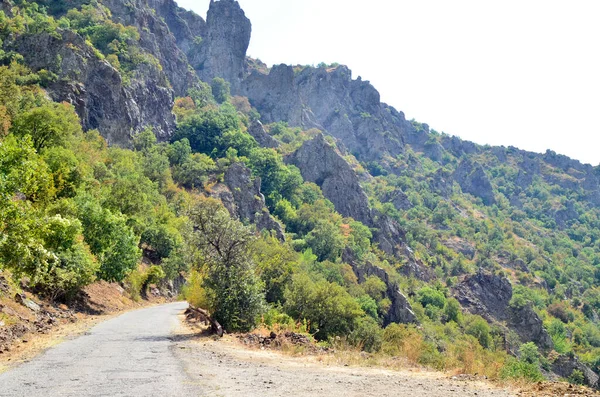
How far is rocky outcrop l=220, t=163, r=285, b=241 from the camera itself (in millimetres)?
98625

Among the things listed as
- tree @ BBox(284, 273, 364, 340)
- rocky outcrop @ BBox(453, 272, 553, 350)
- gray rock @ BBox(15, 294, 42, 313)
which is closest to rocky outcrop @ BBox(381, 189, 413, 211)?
rocky outcrop @ BBox(453, 272, 553, 350)

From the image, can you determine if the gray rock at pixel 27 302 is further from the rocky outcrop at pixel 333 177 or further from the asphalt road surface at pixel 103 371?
the rocky outcrop at pixel 333 177

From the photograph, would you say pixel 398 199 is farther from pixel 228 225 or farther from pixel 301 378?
pixel 301 378

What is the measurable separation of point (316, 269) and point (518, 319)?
60.7 m

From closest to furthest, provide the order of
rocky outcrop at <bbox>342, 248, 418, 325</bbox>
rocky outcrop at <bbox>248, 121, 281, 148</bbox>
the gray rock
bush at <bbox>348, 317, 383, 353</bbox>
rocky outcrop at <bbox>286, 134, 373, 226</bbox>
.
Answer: the gray rock < bush at <bbox>348, 317, 383, 353</bbox> < rocky outcrop at <bbox>342, 248, 418, 325</bbox> < rocky outcrop at <bbox>286, 134, 373, 226</bbox> < rocky outcrop at <bbox>248, 121, 281, 148</bbox>

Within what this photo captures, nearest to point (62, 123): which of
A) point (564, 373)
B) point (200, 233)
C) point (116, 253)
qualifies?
point (116, 253)

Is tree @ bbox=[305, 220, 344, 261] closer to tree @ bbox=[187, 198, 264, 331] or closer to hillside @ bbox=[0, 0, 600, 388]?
hillside @ bbox=[0, 0, 600, 388]

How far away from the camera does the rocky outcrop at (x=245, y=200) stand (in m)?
98.6

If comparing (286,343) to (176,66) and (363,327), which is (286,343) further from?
(176,66)

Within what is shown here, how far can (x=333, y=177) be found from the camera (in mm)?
141000

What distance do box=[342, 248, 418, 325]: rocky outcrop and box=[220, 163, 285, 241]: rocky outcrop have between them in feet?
60.1

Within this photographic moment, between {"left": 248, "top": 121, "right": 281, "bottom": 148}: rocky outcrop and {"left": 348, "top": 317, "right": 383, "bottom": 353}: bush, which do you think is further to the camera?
{"left": 248, "top": 121, "right": 281, "bottom": 148}: rocky outcrop

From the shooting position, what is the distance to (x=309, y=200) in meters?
129

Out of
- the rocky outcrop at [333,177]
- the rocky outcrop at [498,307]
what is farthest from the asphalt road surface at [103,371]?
the rocky outcrop at [333,177]
